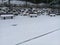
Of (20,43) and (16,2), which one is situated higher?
(16,2)

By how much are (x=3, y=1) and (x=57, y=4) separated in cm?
546

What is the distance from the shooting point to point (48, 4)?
15.0 meters

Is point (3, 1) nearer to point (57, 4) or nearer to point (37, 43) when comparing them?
point (57, 4)

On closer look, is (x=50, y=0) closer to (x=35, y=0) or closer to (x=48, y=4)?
(x=48, y=4)

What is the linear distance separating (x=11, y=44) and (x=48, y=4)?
487 inches

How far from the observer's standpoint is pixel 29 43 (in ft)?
10.4

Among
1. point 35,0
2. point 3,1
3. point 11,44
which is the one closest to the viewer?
point 11,44

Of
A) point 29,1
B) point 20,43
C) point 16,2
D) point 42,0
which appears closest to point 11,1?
point 16,2

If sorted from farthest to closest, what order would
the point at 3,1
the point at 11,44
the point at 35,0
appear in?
1. the point at 35,0
2. the point at 3,1
3. the point at 11,44

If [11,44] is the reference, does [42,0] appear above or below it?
above

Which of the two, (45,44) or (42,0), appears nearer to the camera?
(45,44)

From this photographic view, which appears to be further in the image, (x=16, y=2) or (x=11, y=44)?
(x=16, y=2)

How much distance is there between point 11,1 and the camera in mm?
15062

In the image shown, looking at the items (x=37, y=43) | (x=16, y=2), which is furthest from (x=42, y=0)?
(x=37, y=43)
